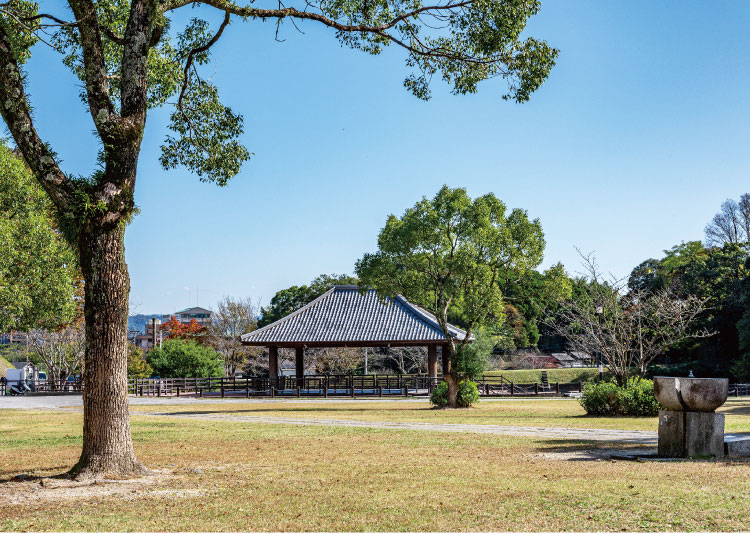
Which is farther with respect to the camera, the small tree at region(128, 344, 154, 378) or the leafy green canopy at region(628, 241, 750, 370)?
the leafy green canopy at region(628, 241, 750, 370)

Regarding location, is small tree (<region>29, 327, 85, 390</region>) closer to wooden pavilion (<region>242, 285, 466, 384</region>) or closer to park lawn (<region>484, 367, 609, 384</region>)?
wooden pavilion (<region>242, 285, 466, 384</region>)

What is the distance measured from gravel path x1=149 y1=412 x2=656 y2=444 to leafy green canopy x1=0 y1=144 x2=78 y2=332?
5.36 meters

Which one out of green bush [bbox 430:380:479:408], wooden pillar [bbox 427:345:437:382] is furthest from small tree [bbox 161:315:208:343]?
green bush [bbox 430:380:479:408]

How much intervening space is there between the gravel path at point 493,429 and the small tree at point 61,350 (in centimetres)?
2215

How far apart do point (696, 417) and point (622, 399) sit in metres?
9.08

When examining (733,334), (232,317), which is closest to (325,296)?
(232,317)

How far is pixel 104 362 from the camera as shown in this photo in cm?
764

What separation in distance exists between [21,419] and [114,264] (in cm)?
1346

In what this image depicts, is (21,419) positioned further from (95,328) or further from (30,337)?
(30,337)

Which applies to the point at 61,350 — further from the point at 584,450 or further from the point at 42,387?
the point at 584,450

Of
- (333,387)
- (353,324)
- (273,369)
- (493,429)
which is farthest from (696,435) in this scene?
(273,369)

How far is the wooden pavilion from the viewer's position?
1266 inches

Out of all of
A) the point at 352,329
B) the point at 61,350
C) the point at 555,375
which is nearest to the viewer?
the point at 352,329

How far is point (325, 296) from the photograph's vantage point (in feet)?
122
